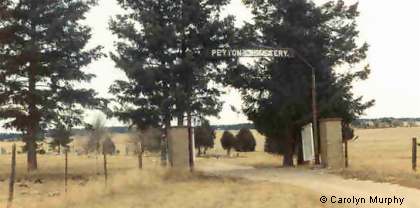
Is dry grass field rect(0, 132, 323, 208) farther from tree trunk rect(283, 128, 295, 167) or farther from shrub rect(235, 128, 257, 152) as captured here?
shrub rect(235, 128, 257, 152)

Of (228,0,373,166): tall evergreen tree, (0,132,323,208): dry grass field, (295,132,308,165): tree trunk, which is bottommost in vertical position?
(0,132,323,208): dry grass field

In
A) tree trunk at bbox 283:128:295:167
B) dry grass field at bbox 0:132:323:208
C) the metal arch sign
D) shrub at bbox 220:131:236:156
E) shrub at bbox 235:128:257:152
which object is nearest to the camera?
dry grass field at bbox 0:132:323:208

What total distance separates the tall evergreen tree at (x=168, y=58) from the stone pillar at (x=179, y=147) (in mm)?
7637

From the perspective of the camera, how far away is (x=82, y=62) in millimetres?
39281

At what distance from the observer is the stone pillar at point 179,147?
30.1 metres

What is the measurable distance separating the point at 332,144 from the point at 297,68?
25.9 ft

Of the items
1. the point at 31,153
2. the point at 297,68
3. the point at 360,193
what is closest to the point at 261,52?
the point at 297,68

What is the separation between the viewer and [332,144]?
3045 centimetres

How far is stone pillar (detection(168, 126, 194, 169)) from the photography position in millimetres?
30117

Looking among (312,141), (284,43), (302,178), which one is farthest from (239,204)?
(284,43)

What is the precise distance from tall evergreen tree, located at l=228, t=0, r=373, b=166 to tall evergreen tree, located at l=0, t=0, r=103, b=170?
9935mm

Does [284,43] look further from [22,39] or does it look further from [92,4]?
[22,39]

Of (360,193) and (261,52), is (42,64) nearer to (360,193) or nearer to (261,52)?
(261,52)

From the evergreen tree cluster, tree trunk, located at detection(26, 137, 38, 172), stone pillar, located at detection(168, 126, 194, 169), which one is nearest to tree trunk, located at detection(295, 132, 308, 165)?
the evergreen tree cluster
